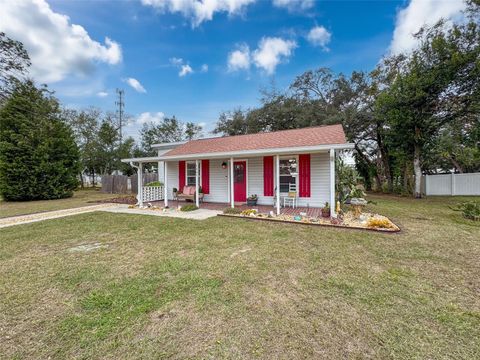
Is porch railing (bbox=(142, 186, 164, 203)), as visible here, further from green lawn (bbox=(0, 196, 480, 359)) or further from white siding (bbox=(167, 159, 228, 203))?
green lawn (bbox=(0, 196, 480, 359))

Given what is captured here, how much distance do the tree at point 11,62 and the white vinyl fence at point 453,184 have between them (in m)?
25.6

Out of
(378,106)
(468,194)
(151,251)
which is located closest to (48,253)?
(151,251)

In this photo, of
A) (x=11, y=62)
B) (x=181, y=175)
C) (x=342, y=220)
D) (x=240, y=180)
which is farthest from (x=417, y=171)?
(x=11, y=62)

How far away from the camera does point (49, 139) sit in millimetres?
14211

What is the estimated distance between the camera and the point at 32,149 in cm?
1370

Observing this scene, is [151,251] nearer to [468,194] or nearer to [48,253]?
[48,253]

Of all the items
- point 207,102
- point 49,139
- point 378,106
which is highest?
point 207,102

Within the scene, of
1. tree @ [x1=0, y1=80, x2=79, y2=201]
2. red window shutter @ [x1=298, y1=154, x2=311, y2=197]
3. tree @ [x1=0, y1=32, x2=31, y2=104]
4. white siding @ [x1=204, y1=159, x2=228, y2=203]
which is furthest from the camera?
tree @ [x1=0, y1=80, x2=79, y2=201]

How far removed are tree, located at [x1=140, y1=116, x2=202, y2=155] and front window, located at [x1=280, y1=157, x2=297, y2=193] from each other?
70.9ft

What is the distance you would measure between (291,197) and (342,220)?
251cm

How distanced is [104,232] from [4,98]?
13023 millimetres

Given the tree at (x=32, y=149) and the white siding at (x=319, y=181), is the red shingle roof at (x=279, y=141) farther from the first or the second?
the tree at (x=32, y=149)

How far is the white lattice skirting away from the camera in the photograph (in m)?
11.6

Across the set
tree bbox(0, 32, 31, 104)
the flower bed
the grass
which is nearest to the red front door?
the flower bed
